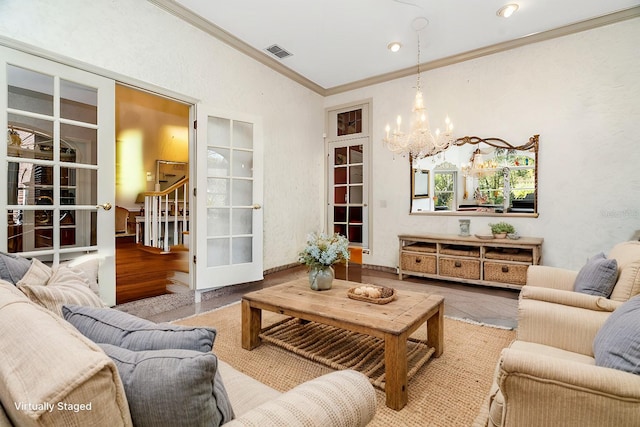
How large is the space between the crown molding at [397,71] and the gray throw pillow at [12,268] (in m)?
2.92

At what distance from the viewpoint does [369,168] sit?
5.32 metres

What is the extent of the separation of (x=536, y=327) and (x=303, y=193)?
4.03 meters

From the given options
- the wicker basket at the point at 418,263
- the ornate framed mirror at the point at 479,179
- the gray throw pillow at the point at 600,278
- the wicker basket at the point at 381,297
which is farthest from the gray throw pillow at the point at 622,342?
the ornate framed mirror at the point at 479,179

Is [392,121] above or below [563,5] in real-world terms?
below

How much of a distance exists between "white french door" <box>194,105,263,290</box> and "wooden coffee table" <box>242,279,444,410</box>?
1427mm

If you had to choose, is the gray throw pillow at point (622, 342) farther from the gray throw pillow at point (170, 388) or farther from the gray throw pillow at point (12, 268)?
the gray throw pillow at point (12, 268)

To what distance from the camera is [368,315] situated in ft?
6.41

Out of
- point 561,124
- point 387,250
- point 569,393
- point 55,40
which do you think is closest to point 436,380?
point 569,393

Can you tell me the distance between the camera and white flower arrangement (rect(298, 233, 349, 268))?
243cm

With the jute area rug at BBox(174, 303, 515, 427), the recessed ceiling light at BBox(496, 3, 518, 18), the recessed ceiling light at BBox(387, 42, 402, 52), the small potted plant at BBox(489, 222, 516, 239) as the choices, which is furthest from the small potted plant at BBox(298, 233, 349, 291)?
the recessed ceiling light at BBox(496, 3, 518, 18)

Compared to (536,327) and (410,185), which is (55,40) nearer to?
(536,327)

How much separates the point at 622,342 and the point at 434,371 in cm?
122

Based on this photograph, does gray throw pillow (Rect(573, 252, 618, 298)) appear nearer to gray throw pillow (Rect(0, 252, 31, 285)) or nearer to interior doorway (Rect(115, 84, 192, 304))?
gray throw pillow (Rect(0, 252, 31, 285))

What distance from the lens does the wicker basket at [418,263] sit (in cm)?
431
